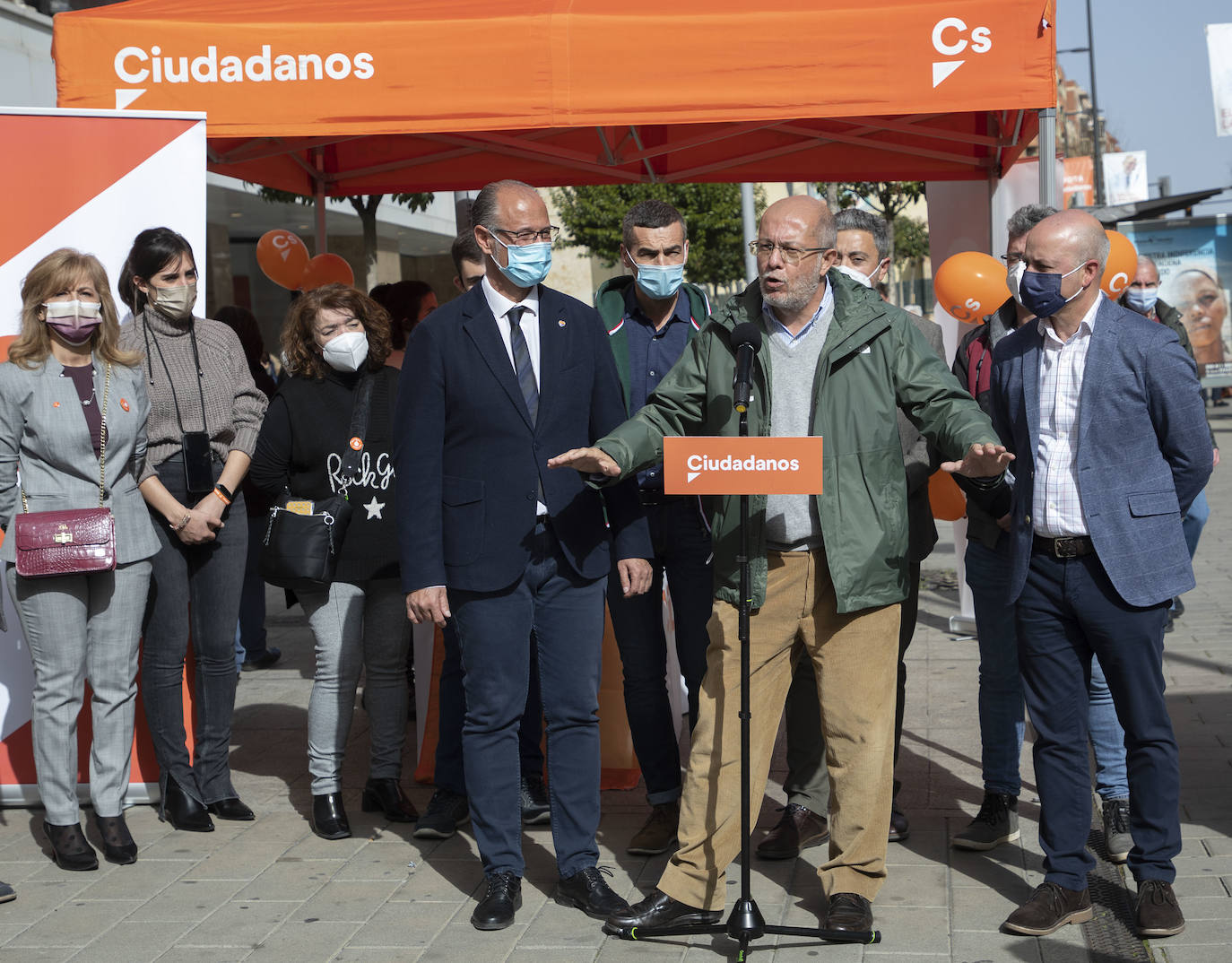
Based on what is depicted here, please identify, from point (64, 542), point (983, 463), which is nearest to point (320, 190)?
point (64, 542)

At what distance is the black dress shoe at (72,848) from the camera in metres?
4.96

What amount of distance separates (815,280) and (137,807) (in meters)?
3.55

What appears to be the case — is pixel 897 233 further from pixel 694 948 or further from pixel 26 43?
pixel 694 948

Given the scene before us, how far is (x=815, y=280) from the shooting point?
13.3ft

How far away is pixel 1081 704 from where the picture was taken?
13.9 feet

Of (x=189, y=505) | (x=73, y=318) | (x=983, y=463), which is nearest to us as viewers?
(x=983, y=463)

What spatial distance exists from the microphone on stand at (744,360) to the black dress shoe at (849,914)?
58.7 inches

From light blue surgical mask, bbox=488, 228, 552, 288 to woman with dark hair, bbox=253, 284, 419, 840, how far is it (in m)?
1.06

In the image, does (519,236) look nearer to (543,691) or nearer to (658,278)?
(658,278)

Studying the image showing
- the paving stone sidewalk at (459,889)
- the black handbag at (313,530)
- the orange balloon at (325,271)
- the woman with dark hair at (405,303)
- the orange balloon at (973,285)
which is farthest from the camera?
the orange balloon at (325,271)

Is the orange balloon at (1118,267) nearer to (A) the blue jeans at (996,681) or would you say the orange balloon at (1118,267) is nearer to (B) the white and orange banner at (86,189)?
(A) the blue jeans at (996,681)

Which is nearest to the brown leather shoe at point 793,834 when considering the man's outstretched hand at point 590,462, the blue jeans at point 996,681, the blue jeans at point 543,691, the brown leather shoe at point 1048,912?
the blue jeans at point 996,681

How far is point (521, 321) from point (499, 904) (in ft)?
5.92

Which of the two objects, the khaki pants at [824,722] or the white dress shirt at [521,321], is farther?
the white dress shirt at [521,321]
